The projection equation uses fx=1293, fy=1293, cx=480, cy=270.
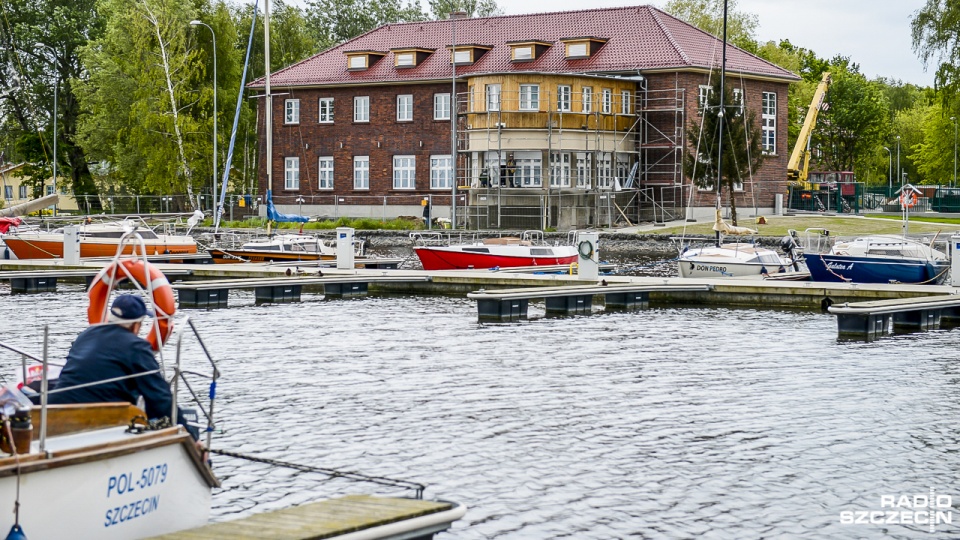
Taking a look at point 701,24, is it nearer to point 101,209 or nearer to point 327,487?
point 101,209

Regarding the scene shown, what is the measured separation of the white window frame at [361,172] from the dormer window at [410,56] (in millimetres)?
5724

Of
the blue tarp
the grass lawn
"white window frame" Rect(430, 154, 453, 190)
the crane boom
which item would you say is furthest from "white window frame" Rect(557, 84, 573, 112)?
the crane boom

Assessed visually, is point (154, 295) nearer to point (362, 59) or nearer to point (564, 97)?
A: point (564, 97)

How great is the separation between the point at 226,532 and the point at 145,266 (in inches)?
142

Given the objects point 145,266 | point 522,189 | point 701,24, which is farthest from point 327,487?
point 701,24

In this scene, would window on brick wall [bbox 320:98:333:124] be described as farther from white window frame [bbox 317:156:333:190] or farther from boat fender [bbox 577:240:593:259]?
boat fender [bbox 577:240:593:259]

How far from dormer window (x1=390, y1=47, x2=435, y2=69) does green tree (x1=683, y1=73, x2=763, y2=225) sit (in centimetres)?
1758

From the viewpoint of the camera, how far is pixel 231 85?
263ft

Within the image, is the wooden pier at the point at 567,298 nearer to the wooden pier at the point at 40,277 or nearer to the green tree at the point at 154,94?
the wooden pier at the point at 40,277

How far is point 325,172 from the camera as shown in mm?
76000

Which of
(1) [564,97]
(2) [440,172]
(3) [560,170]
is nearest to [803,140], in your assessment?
(1) [564,97]

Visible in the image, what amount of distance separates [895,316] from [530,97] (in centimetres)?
3551

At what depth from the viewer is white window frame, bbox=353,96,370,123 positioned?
74.9 metres

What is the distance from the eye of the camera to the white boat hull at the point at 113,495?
10.6 m
